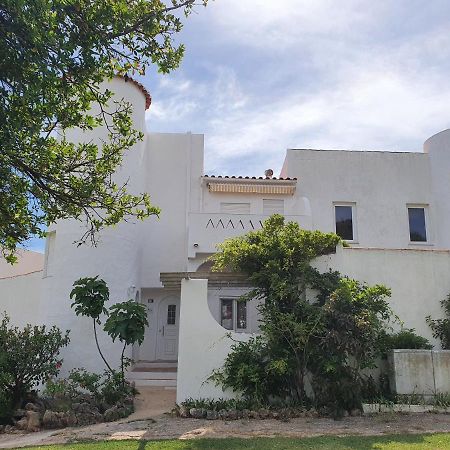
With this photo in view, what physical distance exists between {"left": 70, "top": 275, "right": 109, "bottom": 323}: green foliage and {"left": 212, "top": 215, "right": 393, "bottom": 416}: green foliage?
483cm

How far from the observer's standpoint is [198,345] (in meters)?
15.3

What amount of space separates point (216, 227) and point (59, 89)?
44.8 ft

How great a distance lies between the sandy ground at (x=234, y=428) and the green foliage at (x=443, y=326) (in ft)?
9.54

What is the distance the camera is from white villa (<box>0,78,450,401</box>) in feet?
67.1

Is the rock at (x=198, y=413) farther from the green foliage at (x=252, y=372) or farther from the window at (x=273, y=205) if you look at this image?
the window at (x=273, y=205)

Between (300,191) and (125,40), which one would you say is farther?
(300,191)

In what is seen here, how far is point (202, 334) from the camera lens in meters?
15.4

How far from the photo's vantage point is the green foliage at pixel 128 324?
16.1 meters

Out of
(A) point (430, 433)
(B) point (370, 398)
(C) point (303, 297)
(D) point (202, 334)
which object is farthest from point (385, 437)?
(D) point (202, 334)

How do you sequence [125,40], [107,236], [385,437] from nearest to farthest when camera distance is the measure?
[125,40], [385,437], [107,236]

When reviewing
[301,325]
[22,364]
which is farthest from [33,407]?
[301,325]

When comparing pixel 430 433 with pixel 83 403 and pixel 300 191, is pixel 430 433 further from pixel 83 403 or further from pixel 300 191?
pixel 300 191

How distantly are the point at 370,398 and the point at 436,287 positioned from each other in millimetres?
4846

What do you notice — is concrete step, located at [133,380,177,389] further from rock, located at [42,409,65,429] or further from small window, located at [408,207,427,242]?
small window, located at [408,207,427,242]
